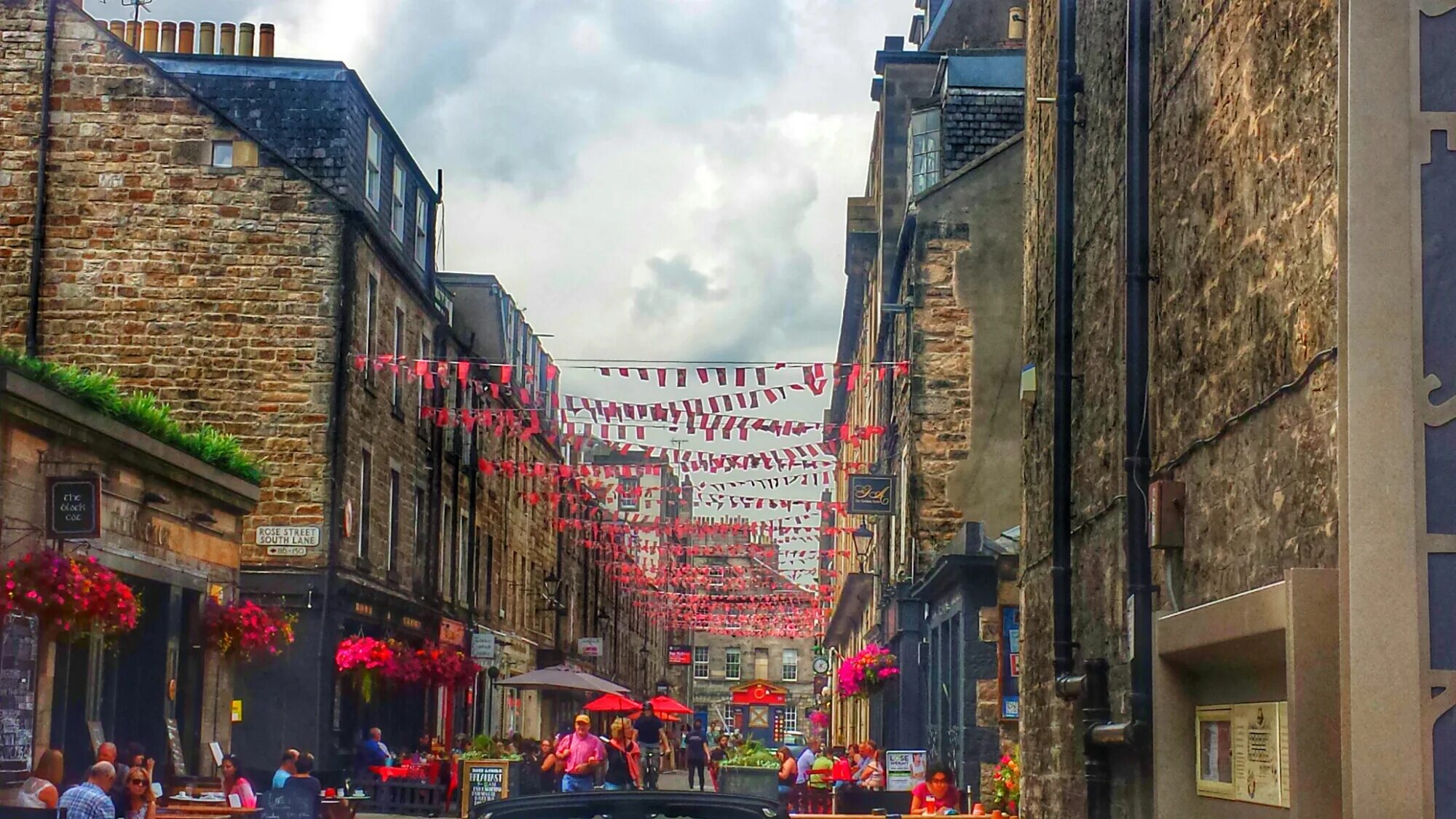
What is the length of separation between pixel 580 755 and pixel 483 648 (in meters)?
19.6

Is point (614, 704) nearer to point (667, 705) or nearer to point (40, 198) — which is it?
point (667, 705)

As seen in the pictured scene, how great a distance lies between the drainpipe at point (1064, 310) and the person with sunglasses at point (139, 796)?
718 cm

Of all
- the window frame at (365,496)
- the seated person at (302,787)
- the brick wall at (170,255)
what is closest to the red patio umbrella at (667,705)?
the window frame at (365,496)

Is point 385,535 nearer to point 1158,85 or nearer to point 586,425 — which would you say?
point 586,425

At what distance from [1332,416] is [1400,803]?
1.57m

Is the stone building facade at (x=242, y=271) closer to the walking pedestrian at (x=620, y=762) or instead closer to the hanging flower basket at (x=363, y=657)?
the hanging flower basket at (x=363, y=657)

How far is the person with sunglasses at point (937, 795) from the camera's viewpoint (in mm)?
18750

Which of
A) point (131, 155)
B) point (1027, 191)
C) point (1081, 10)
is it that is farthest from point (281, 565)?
point (1081, 10)

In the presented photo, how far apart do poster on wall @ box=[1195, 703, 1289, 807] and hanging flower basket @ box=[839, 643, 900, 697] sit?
21434mm

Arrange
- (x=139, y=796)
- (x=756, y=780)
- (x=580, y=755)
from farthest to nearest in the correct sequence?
(x=756, y=780) < (x=580, y=755) < (x=139, y=796)

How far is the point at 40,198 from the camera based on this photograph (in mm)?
26844

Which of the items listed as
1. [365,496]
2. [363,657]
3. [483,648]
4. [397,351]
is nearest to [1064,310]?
[363,657]

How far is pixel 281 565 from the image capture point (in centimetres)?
2805

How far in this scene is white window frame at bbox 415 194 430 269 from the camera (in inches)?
1358
